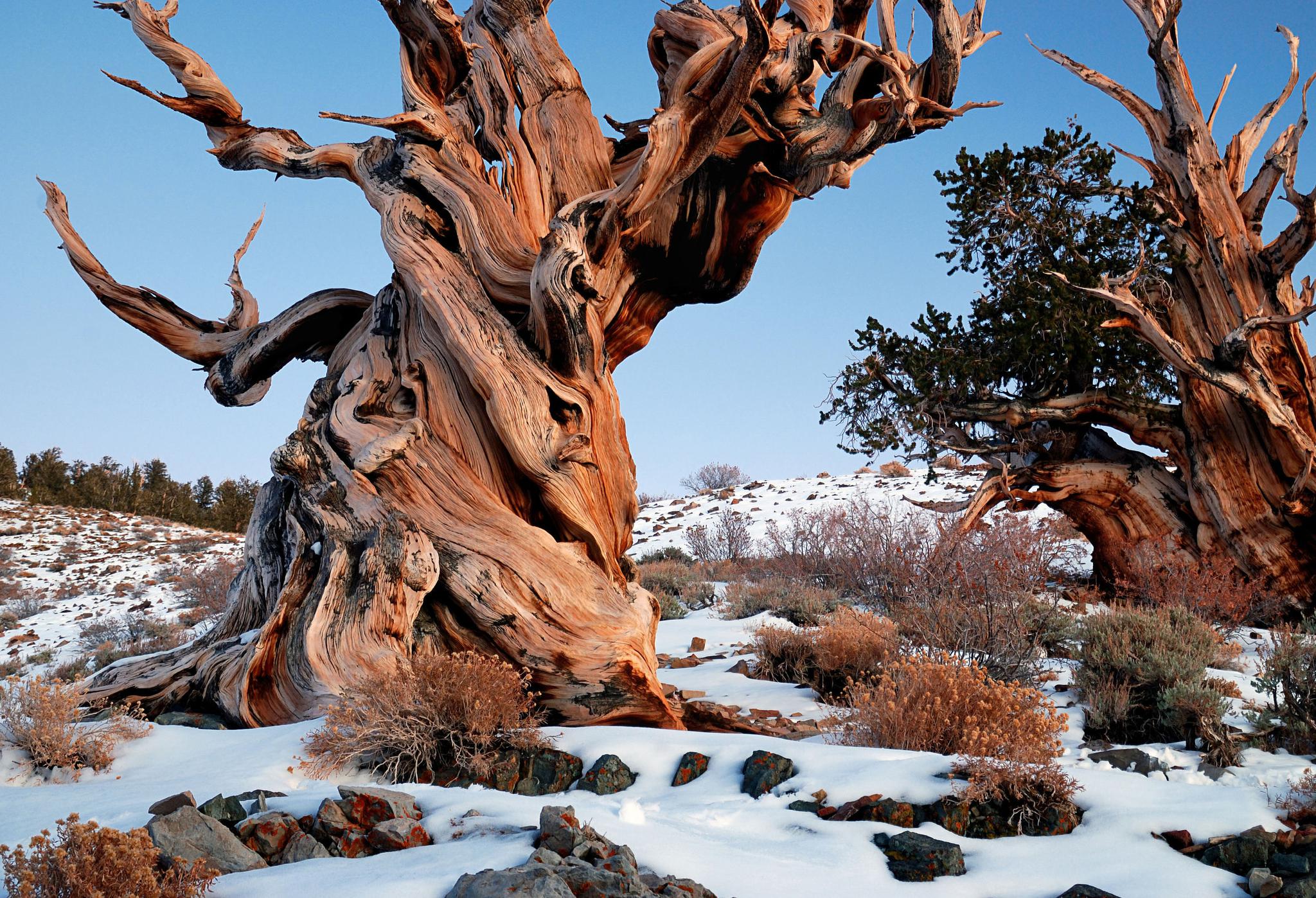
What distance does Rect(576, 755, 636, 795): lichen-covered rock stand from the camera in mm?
4504

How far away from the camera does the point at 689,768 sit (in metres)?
4.61

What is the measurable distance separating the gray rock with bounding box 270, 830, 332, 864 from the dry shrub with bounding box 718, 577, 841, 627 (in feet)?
22.9

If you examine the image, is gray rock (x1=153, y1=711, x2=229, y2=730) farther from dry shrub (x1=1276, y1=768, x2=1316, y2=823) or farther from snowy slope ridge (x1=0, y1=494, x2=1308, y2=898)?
dry shrub (x1=1276, y1=768, x2=1316, y2=823)

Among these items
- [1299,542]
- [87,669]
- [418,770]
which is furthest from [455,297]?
[1299,542]

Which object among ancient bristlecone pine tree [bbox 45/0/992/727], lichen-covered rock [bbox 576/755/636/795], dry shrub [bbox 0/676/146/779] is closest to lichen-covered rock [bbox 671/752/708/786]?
lichen-covered rock [bbox 576/755/636/795]

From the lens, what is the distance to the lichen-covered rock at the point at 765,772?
4.32 meters

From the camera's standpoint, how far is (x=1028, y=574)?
28.6 ft

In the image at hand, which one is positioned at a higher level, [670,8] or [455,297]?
[670,8]

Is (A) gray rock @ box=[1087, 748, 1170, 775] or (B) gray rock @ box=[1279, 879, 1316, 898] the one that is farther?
(A) gray rock @ box=[1087, 748, 1170, 775]

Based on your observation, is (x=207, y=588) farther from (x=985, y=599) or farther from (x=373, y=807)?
(x=373, y=807)

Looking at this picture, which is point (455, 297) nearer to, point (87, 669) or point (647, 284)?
point (647, 284)

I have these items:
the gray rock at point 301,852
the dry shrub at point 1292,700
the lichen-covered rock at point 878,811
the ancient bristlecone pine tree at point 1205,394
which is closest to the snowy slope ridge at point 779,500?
the ancient bristlecone pine tree at point 1205,394

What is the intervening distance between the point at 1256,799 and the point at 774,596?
7744 millimetres

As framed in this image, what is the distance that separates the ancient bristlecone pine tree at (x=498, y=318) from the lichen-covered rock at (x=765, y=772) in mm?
1543
